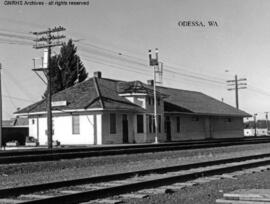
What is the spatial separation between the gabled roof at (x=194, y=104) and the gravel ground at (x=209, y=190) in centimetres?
3803

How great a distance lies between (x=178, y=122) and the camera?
5441cm

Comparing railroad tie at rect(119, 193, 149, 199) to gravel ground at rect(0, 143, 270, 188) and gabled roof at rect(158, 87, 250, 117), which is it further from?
gabled roof at rect(158, 87, 250, 117)

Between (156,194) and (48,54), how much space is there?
31.8 meters

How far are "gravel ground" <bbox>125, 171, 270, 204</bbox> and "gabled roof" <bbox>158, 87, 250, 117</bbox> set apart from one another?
3803 centimetres

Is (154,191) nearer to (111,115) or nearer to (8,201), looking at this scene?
(8,201)

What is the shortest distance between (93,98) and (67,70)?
3329cm

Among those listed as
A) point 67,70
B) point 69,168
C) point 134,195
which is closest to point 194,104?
point 67,70

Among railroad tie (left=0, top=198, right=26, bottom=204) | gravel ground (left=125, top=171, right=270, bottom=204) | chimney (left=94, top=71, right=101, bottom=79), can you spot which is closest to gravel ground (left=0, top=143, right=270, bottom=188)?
railroad tie (left=0, top=198, right=26, bottom=204)

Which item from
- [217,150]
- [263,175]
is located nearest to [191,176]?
[263,175]

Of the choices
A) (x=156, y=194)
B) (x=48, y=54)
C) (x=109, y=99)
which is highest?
(x=48, y=54)

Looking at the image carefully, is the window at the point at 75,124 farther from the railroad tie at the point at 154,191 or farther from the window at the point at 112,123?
the railroad tie at the point at 154,191

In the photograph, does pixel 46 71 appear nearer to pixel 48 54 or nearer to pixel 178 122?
pixel 48 54

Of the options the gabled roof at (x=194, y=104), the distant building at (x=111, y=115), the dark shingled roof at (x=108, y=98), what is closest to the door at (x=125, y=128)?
the distant building at (x=111, y=115)

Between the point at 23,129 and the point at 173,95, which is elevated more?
the point at 173,95
